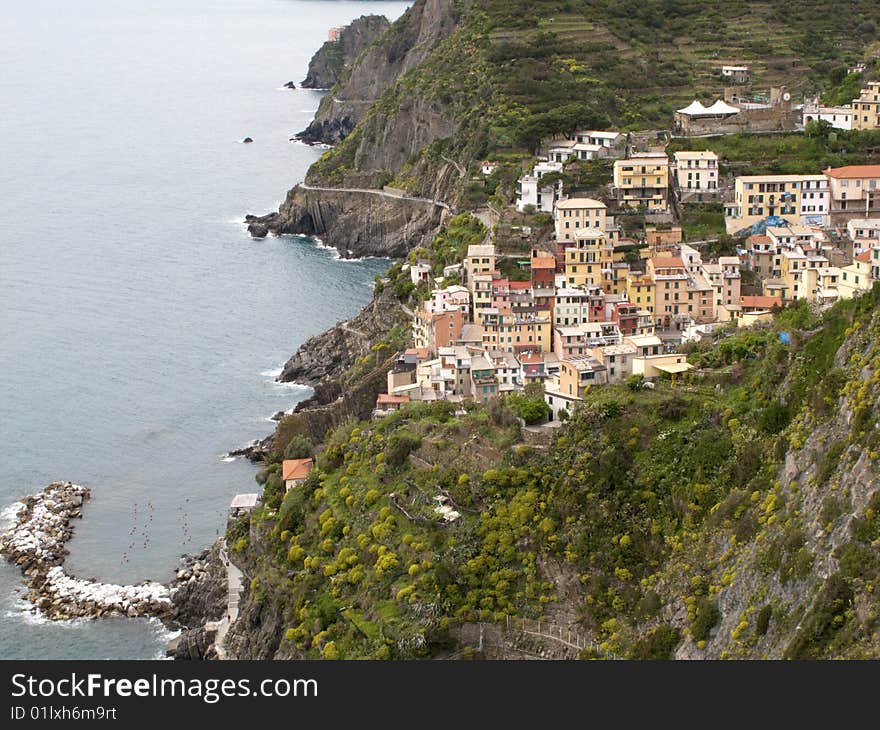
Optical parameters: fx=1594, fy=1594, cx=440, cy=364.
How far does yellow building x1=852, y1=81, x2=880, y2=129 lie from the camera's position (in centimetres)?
7669

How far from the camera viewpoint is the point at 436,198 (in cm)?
10394

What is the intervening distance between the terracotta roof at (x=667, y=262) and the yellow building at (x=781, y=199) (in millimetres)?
5853

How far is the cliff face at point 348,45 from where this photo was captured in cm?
18100

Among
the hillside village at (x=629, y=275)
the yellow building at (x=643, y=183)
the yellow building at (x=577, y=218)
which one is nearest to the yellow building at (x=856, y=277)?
the hillside village at (x=629, y=275)

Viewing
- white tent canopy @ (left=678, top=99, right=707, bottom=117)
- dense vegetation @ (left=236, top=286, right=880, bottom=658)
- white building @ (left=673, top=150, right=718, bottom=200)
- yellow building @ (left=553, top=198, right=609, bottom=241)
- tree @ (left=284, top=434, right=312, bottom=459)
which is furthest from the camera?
white tent canopy @ (left=678, top=99, right=707, bottom=117)

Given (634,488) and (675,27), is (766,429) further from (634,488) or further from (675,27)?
(675,27)

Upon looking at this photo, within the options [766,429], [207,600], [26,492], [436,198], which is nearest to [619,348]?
[766,429]

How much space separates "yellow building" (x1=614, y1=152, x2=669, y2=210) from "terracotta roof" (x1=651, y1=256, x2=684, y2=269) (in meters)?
7.24

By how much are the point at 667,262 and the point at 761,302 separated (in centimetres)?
512

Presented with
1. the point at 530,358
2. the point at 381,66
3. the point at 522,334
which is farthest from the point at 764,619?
the point at 381,66

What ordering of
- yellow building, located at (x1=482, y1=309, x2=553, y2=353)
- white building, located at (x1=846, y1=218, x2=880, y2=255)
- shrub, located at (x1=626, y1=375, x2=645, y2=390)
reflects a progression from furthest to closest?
white building, located at (x1=846, y1=218, x2=880, y2=255) → yellow building, located at (x1=482, y1=309, x2=553, y2=353) → shrub, located at (x1=626, y1=375, x2=645, y2=390)

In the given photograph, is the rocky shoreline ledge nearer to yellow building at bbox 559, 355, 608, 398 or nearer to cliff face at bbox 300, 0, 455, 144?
yellow building at bbox 559, 355, 608, 398

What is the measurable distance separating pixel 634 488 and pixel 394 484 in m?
8.91

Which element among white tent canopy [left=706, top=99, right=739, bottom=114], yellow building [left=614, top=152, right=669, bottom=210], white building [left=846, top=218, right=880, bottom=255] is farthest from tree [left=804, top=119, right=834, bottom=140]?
white building [left=846, top=218, right=880, bottom=255]
